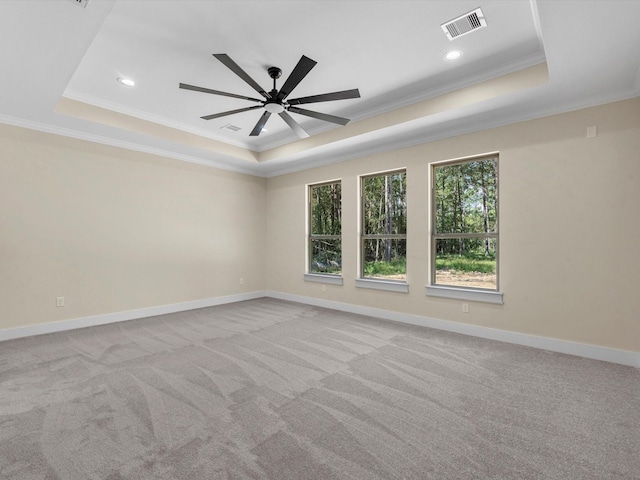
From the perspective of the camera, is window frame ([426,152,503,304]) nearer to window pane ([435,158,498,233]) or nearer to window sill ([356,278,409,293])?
window pane ([435,158,498,233])

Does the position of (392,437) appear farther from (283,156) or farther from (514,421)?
(283,156)

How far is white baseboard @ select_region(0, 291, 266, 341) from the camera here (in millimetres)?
3988

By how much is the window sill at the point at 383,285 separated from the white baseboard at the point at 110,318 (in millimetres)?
2646

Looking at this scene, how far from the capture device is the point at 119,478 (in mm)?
1607

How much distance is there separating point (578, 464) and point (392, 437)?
1.01 metres

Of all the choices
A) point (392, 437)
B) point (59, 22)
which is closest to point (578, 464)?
point (392, 437)

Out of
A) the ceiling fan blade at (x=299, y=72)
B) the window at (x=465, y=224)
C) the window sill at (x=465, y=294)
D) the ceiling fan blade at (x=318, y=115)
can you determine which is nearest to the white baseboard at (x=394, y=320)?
the window sill at (x=465, y=294)

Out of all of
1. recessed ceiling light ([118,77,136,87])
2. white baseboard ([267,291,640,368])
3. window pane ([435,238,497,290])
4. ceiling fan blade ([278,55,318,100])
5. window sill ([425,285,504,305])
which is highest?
recessed ceiling light ([118,77,136,87])

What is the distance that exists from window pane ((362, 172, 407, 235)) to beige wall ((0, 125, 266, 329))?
107 inches

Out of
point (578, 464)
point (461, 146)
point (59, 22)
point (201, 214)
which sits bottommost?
point (578, 464)

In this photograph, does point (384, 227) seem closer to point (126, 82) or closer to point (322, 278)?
point (322, 278)

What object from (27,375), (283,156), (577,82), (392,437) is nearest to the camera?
(392,437)

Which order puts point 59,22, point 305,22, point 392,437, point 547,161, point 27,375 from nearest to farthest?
point 392,437
point 59,22
point 305,22
point 27,375
point 547,161

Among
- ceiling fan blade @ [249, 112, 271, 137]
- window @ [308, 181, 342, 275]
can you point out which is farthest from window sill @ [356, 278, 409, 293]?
ceiling fan blade @ [249, 112, 271, 137]
